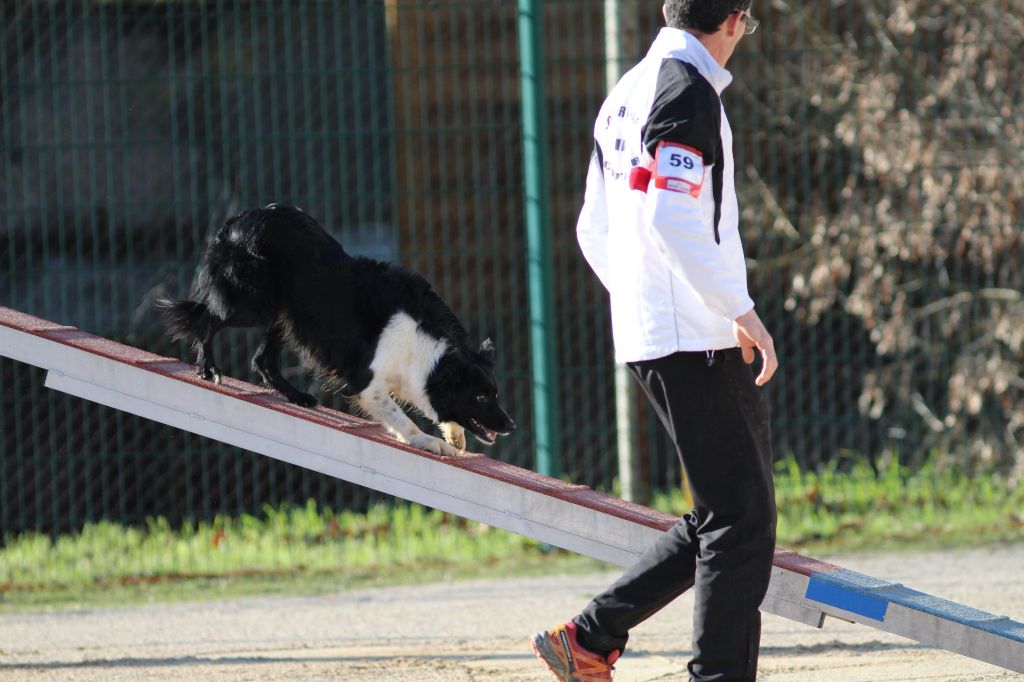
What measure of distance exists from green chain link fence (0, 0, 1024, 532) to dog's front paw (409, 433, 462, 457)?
2183 millimetres

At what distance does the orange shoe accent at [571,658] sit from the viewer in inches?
126

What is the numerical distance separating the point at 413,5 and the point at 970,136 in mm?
3132

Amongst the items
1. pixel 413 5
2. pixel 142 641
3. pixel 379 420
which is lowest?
pixel 142 641

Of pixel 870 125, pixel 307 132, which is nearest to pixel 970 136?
pixel 870 125

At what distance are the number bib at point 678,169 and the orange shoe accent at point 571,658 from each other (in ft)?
3.89

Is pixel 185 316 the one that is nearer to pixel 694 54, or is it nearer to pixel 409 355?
pixel 409 355

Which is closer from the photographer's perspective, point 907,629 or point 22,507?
point 907,629

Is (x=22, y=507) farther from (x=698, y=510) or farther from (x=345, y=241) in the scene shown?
(x=698, y=510)

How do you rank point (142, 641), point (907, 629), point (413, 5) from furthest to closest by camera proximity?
point (413, 5), point (142, 641), point (907, 629)

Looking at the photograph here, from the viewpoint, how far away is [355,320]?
4.42 meters

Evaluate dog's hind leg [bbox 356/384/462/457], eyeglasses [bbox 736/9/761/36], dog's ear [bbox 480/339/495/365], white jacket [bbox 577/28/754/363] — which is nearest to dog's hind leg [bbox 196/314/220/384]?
dog's hind leg [bbox 356/384/462/457]

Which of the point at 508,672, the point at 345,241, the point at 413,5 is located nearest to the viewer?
the point at 508,672

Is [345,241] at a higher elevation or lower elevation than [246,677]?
higher

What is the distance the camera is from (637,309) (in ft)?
9.66
